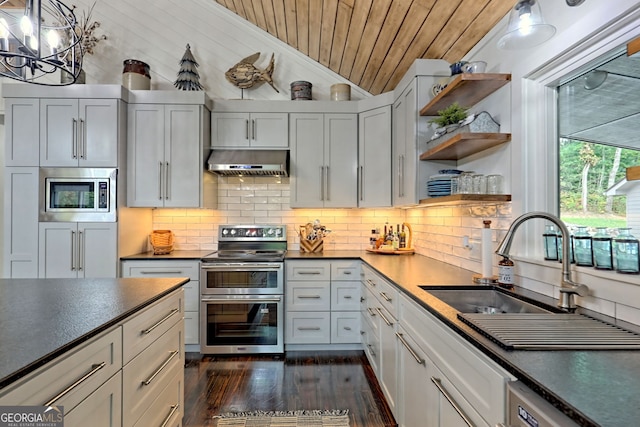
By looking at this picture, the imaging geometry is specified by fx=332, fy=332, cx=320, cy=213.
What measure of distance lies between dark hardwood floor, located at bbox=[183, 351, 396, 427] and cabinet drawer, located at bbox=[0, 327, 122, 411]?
1197mm

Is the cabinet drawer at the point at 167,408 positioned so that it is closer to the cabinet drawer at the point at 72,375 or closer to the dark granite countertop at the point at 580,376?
the cabinet drawer at the point at 72,375

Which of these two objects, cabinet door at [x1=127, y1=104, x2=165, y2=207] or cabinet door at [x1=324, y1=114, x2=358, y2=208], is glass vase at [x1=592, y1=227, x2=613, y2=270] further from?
cabinet door at [x1=127, y1=104, x2=165, y2=207]

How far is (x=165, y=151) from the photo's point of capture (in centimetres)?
319

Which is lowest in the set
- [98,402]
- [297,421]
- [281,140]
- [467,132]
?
[297,421]

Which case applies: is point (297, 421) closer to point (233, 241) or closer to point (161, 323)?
point (161, 323)

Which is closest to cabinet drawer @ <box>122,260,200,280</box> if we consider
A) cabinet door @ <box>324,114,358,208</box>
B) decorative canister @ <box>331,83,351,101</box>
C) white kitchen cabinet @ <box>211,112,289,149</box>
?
white kitchen cabinet @ <box>211,112,289,149</box>

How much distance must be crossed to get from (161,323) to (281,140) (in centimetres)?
222

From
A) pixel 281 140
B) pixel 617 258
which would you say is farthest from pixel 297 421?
pixel 281 140

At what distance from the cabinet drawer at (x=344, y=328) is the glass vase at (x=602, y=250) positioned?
2055mm

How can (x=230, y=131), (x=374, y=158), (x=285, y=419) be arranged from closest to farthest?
1. (x=285, y=419)
2. (x=374, y=158)
3. (x=230, y=131)

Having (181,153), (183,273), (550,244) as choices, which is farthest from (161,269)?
(550,244)

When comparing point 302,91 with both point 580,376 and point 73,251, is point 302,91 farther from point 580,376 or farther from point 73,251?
point 580,376

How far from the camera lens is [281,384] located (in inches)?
98.8

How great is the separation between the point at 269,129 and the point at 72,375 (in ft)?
9.01
